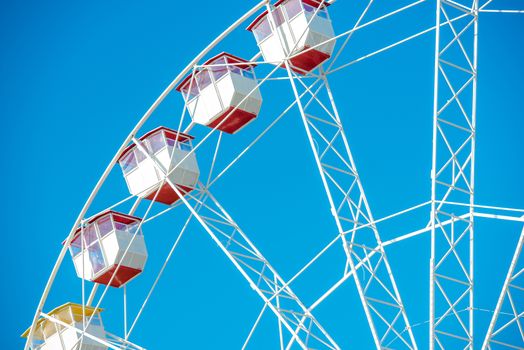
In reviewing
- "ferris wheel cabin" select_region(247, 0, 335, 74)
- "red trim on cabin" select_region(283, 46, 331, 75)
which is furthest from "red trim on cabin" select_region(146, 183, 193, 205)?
"red trim on cabin" select_region(283, 46, 331, 75)

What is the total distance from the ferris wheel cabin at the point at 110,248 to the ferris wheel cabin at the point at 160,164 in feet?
3.75

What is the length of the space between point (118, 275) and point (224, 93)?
6.78 m

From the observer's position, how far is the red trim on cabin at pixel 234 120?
1152 inches

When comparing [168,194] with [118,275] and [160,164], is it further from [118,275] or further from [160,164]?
[118,275]

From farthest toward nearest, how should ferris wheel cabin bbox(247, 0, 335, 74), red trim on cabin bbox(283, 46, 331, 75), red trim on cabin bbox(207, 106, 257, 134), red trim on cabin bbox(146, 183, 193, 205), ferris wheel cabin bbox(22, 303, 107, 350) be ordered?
1. ferris wheel cabin bbox(22, 303, 107, 350)
2. red trim on cabin bbox(146, 183, 193, 205)
3. red trim on cabin bbox(207, 106, 257, 134)
4. red trim on cabin bbox(283, 46, 331, 75)
5. ferris wheel cabin bbox(247, 0, 335, 74)

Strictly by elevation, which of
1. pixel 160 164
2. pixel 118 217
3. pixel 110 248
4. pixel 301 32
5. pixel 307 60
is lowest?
pixel 110 248

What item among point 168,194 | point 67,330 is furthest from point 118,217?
point 67,330

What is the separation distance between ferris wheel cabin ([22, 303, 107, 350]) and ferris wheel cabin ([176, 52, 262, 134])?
24.8 feet

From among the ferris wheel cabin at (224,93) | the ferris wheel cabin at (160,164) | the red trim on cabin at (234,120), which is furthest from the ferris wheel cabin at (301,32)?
the ferris wheel cabin at (160,164)

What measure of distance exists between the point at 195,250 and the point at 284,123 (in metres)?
9.95

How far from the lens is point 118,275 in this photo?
3056cm

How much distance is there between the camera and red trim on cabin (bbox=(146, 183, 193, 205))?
30000 mm

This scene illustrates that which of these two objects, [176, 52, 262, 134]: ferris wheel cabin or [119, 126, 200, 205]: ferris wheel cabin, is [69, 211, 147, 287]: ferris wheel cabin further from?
[176, 52, 262, 134]: ferris wheel cabin

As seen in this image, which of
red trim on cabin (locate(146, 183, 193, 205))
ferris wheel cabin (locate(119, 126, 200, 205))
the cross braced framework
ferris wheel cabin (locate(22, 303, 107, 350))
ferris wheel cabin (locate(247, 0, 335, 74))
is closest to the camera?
the cross braced framework
